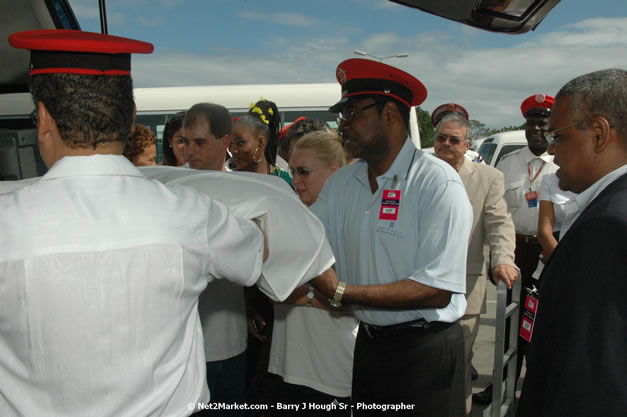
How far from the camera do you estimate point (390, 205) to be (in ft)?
6.89

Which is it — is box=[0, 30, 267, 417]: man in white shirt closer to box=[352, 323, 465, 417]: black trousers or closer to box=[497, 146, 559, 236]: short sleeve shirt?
box=[352, 323, 465, 417]: black trousers

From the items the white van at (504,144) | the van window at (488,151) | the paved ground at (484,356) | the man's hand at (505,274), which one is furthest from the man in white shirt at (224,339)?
the van window at (488,151)

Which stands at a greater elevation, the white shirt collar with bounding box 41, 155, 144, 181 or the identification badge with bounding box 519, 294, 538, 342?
the white shirt collar with bounding box 41, 155, 144, 181

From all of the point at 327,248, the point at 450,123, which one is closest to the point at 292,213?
the point at 327,248

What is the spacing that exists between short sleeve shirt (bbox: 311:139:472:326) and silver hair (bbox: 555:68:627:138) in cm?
59

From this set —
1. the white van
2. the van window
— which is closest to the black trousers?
the white van

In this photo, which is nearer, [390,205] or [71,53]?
[71,53]

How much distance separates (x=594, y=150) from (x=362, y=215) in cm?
100

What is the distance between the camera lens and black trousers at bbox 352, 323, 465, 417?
80.5 inches

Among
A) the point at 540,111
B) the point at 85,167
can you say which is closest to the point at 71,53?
the point at 85,167

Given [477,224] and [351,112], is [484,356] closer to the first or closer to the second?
[477,224]

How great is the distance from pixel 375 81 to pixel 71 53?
1.31m

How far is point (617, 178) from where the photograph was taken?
1296mm

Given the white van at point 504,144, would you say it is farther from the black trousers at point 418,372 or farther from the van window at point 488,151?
the black trousers at point 418,372
